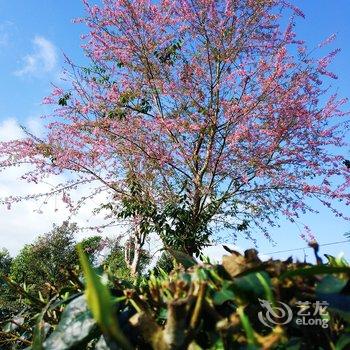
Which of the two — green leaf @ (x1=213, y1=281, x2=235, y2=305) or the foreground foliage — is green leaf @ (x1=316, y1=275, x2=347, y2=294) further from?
green leaf @ (x1=213, y1=281, x2=235, y2=305)

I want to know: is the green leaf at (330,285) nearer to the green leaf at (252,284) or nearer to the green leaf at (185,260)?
the green leaf at (252,284)

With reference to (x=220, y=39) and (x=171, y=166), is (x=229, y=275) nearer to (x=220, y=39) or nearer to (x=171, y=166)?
(x=171, y=166)

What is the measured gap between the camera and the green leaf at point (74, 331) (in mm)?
713

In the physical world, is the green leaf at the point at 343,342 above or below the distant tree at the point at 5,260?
below

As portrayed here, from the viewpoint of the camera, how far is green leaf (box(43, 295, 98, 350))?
71cm

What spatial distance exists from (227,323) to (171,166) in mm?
8380

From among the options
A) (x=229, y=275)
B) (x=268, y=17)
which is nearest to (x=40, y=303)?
(x=229, y=275)

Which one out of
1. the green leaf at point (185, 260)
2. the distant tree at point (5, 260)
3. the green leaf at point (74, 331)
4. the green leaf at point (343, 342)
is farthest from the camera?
the distant tree at point (5, 260)

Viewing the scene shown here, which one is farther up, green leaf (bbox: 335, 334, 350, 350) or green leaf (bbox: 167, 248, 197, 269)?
green leaf (bbox: 167, 248, 197, 269)

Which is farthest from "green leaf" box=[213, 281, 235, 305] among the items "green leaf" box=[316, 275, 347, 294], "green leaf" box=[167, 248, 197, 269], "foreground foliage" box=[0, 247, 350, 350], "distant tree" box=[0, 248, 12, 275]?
"distant tree" box=[0, 248, 12, 275]

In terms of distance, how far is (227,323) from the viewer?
62 cm

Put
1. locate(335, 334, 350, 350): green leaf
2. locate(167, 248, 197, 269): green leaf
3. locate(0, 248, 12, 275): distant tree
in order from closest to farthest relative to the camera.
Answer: locate(335, 334, 350, 350): green leaf < locate(167, 248, 197, 269): green leaf < locate(0, 248, 12, 275): distant tree

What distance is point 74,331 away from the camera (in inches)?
28.8

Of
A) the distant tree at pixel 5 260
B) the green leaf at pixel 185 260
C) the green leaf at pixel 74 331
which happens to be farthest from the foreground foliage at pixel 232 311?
the distant tree at pixel 5 260
